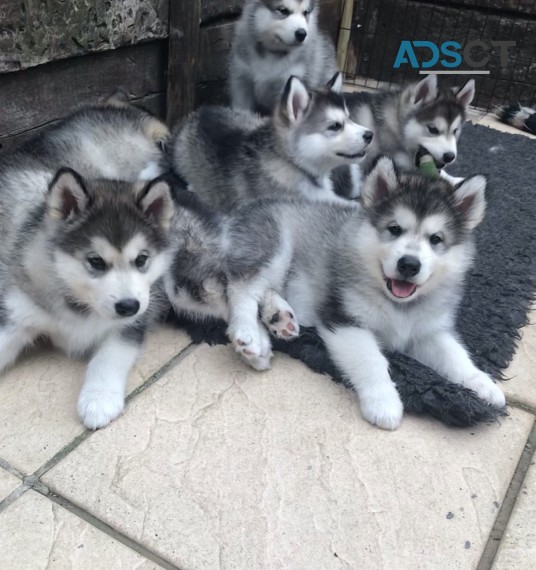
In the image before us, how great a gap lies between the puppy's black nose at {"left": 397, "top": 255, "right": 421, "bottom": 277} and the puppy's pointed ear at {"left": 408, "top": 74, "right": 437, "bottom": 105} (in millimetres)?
2945

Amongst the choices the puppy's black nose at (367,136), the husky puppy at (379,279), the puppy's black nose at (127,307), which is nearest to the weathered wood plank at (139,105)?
the husky puppy at (379,279)

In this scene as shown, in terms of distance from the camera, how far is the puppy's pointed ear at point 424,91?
17.0ft

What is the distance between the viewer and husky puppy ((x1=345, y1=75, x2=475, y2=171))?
5118 millimetres

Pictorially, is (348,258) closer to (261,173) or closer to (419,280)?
(419,280)

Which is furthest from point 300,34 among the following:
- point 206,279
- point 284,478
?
point 284,478

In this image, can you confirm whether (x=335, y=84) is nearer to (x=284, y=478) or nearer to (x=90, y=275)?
(x=90, y=275)

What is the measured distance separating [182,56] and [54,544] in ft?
13.2

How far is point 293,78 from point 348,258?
1.78m

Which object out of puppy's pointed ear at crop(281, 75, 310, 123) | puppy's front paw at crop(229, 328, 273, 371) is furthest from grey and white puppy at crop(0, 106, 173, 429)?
puppy's pointed ear at crop(281, 75, 310, 123)

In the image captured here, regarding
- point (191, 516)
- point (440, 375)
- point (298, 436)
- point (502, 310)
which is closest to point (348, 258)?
A: point (440, 375)

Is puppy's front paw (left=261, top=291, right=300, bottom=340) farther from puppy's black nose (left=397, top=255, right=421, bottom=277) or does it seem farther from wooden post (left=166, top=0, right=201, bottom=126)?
wooden post (left=166, top=0, right=201, bottom=126)

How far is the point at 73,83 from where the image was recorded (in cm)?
439

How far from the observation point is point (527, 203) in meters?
5.05

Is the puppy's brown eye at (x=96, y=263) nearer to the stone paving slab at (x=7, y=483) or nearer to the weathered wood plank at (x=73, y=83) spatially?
the stone paving slab at (x=7, y=483)
